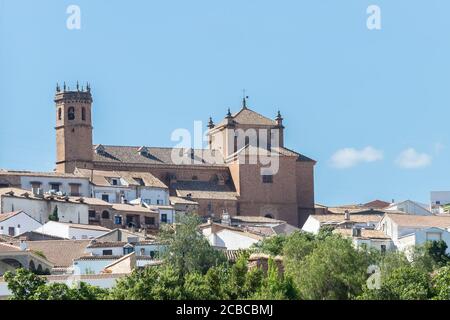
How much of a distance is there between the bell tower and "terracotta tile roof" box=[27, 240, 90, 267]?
70.0 ft

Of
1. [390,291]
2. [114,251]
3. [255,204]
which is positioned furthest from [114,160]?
[390,291]

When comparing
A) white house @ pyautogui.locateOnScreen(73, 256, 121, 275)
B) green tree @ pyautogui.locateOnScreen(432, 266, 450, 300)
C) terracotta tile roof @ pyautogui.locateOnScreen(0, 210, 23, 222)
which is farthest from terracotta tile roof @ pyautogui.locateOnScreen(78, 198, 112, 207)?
green tree @ pyautogui.locateOnScreen(432, 266, 450, 300)

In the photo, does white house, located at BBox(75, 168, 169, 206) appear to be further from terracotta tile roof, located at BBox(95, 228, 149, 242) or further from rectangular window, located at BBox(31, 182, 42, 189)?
terracotta tile roof, located at BBox(95, 228, 149, 242)

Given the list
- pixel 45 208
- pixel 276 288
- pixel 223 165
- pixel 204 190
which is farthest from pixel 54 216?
pixel 276 288

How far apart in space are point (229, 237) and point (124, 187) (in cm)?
1445

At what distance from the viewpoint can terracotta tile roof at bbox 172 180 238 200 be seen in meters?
69.4

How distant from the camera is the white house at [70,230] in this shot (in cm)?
5378

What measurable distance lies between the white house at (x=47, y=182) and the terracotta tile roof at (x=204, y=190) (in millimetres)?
Answer: 6673

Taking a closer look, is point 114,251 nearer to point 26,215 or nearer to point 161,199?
point 26,215

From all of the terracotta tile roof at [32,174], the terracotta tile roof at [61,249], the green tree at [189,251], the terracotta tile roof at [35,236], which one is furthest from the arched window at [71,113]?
the green tree at [189,251]

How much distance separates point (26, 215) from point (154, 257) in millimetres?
13252

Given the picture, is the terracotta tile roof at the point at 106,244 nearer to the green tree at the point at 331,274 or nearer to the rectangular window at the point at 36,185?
the green tree at the point at 331,274

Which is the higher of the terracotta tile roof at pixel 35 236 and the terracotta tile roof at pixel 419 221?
the terracotta tile roof at pixel 419 221

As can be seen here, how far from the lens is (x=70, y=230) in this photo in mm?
54000
